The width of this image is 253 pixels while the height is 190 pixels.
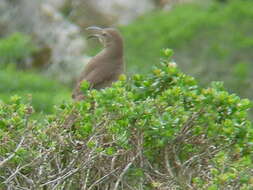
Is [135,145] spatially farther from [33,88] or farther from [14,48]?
[14,48]

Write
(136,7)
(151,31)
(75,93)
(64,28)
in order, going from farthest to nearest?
(136,7) → (151,31) → (64,28) → (75,93)

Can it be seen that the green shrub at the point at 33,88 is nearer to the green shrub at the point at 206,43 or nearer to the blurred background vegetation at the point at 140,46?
the blurred background vegetation at the point at 140,46

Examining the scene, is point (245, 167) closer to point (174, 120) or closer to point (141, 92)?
point (174, 120)

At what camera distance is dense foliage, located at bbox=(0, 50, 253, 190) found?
4.21 meters

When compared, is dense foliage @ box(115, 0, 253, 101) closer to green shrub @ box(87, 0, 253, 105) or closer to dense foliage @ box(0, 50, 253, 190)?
green shrub @ box(87, 0, 253, 105)

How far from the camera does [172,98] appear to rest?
4449 mm

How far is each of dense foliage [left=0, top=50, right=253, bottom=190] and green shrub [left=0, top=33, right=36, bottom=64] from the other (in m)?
7.01

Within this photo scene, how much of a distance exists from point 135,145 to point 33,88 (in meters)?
6.70

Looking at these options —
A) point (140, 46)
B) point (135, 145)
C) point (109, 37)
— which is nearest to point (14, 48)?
point (140, 46)

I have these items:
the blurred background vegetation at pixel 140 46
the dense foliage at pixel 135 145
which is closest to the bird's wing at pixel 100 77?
the dense foliage at pixel 135 145

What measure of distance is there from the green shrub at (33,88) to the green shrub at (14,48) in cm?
21

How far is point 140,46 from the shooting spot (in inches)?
563

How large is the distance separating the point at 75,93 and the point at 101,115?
105 inches

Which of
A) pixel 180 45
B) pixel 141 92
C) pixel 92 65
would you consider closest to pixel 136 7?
pixel 180 45
